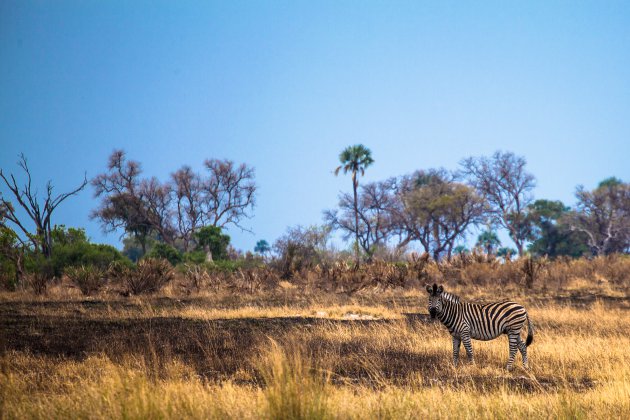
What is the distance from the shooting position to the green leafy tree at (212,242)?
54.7m

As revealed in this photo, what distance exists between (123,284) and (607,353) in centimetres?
2126

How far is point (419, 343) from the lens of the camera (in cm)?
1314

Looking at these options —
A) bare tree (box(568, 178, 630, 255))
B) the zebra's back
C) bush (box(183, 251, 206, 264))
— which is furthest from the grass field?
bare tree (box(568, 178, 630, 255))

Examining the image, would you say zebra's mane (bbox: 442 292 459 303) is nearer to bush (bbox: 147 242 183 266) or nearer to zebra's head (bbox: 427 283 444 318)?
zebra's head (bbox: 427 283 444 318)

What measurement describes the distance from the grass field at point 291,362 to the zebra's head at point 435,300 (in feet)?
3.25

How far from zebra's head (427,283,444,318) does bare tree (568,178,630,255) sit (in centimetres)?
5832

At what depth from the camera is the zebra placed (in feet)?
35.3

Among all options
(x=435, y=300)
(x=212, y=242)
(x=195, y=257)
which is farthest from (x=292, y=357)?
(x=212, y=242)

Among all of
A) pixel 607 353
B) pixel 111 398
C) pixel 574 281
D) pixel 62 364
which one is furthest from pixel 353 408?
pixel 574 281

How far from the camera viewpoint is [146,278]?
26.6 metres

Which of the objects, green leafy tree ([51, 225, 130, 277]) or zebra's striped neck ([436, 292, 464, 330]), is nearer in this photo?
zebra's striped neck ([436, 292, 464, 330])

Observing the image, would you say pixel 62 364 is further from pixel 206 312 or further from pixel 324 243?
pixel 324 243

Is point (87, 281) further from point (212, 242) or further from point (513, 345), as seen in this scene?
point (212, 242)

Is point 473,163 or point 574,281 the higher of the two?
point 473,163
